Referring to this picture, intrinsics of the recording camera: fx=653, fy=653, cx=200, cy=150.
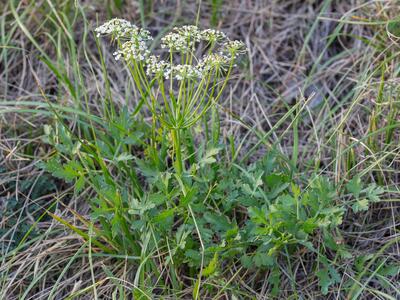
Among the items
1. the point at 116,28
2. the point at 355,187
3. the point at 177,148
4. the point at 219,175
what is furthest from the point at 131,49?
the point at 355,187

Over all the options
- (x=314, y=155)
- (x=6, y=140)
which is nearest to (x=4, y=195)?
(x=6, y=140)

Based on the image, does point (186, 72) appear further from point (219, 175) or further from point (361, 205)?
point (361, 205)

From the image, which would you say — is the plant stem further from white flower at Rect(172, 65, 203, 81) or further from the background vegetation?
white flower at Rect(172, 65, 203, 81)

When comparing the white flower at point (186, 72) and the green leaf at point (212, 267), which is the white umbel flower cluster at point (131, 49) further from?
the green leaf at point (212, 267)

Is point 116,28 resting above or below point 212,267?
above

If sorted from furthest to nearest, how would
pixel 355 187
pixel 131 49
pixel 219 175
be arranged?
pixel 219 175 → pixel 355 187 → pixel 131 49

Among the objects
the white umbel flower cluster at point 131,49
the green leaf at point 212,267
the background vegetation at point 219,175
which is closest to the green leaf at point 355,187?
the background vegetation at point 219,175

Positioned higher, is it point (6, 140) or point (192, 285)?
point (6, 140)

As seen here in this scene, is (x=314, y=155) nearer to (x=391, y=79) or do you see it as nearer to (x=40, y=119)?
(x=391, y=79)

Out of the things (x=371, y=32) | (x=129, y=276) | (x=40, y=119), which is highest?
(x=371, y=32)
